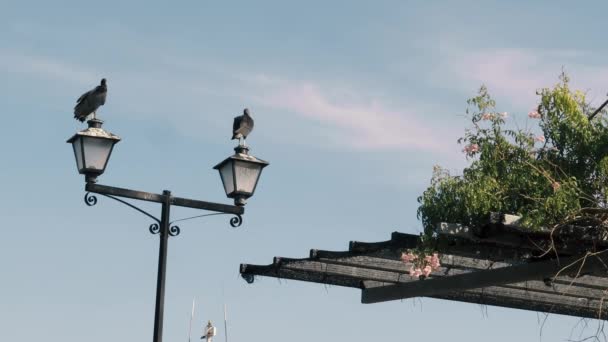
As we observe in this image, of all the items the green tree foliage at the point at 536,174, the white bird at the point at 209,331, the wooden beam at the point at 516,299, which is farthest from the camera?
the white bird at the point at 209,331

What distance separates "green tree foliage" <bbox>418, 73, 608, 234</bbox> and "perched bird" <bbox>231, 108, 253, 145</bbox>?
1.90 meters

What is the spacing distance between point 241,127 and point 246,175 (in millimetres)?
534

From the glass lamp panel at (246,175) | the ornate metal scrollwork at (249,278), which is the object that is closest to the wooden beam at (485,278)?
the ornate metal scrollwork at (249,278)

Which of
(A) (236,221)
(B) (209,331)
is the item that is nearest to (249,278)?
(A) (236,221)

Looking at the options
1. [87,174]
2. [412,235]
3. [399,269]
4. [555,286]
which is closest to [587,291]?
[555,286]

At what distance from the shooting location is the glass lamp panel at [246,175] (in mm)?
10608

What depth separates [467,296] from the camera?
1345cm

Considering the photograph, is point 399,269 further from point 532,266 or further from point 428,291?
point 532,266

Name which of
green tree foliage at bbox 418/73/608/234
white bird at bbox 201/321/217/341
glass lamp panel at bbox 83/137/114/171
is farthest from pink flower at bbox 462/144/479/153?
white bird at bbox 201/321/217/341

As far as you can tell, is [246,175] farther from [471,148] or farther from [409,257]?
[471,148]

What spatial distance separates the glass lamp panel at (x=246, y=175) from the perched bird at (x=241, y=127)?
0.41 meters

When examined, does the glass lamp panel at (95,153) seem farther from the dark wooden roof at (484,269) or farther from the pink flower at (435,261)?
the pink flower at (435,261)

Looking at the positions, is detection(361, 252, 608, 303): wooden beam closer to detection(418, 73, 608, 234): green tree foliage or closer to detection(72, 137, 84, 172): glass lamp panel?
detection(418, 73, 608, 234): green tree foliage

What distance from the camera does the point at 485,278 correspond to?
10.9 m
